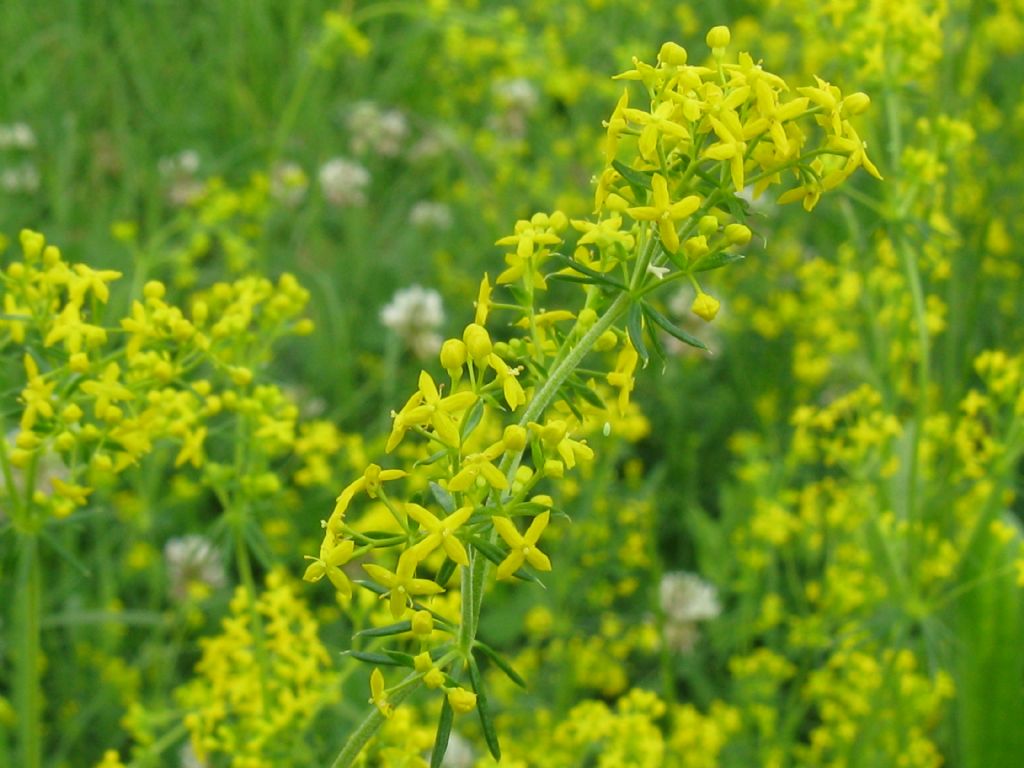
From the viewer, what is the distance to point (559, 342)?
1.32m

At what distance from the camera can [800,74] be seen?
513 cm

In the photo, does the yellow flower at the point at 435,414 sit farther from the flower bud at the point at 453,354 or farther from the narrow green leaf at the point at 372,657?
the narrow green leaf at the point at 372,657

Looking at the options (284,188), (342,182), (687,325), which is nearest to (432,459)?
(687,325)

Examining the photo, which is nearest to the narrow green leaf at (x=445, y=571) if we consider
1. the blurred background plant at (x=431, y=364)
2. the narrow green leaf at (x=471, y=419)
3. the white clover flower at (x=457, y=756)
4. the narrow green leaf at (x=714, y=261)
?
the narrow green leaf at (x=471, y=419)

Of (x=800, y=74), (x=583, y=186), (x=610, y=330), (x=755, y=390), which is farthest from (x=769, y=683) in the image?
(x=800, y=74)

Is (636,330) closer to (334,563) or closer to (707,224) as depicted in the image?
(707,224)

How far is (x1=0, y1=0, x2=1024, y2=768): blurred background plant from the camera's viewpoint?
6.25ft

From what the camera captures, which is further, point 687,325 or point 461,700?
point 687,325

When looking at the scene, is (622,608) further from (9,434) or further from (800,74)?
(800,74)

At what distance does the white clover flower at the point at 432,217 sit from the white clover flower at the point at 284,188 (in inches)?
15.5

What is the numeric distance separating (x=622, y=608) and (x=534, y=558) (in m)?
2.45

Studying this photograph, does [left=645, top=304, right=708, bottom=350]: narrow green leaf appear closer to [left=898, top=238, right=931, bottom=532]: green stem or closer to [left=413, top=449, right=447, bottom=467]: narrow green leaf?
[left=413, top=449, right=447, bottom=467]: narrow green leaf

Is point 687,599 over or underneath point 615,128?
over

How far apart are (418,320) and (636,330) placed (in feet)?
8.27
